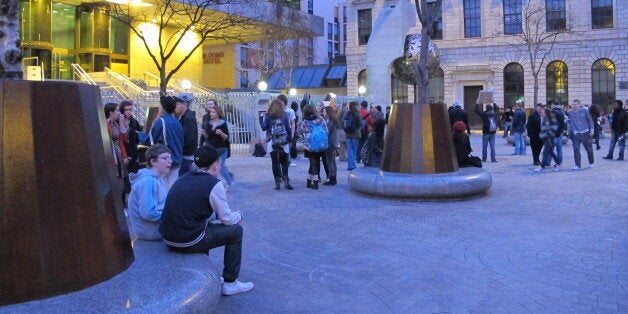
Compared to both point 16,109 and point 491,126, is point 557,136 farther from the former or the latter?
point 16,109

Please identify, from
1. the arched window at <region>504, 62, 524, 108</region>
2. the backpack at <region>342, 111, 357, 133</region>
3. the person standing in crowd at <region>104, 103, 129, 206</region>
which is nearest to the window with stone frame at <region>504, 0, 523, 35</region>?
the arched window at <region>504, 62, 524, 108</region>

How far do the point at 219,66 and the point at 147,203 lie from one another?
42902mm

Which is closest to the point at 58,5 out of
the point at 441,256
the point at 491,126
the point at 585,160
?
the point at 491,126

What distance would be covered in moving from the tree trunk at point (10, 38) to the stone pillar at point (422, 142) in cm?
636

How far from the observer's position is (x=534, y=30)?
126 ft

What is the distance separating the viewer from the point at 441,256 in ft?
18.7

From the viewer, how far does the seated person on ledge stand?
457 cm

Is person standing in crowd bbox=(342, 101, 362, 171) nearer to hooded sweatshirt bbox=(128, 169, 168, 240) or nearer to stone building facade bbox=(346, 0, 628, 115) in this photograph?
hooded sweatshirt bbox=(128, 169, 168, 240)

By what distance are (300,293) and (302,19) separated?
36539 millimetres

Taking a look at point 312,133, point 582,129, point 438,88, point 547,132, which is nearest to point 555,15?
point 438,88

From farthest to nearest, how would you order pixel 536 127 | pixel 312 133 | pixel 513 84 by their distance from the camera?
1. pixel 513 84
2. pixel 536 127
3. pixel 312 133

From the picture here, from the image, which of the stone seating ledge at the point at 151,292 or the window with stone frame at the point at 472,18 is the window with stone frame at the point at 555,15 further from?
the stone seating ledge at the point at 151,292

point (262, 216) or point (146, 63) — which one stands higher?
point (146, 63)

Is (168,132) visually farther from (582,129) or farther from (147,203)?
(582,129)
